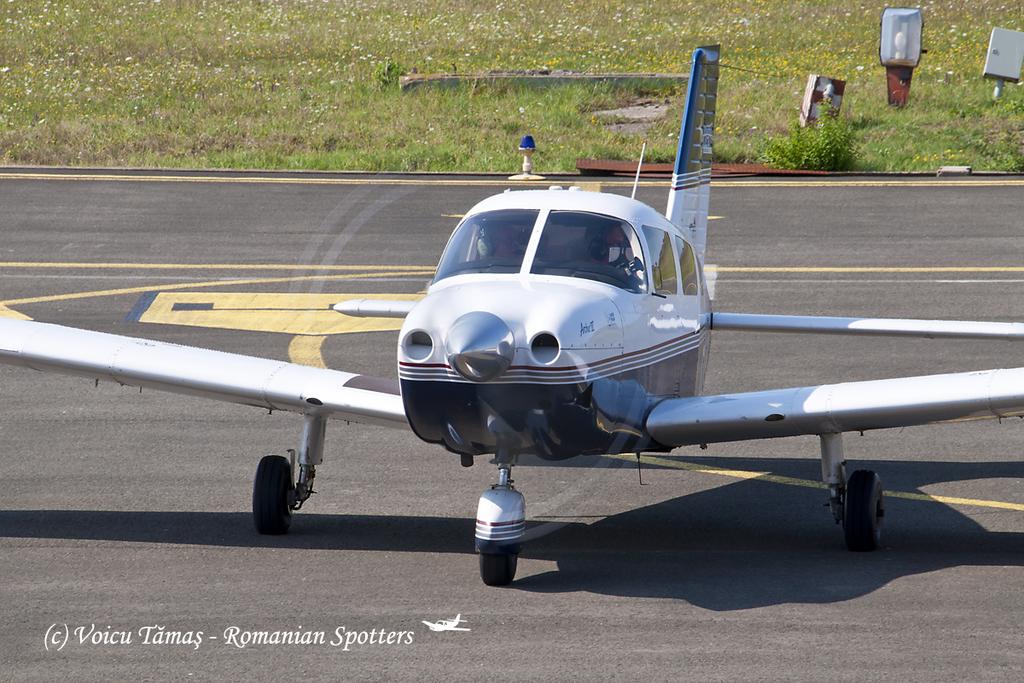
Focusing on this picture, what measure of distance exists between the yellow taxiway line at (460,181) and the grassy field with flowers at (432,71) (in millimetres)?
1473

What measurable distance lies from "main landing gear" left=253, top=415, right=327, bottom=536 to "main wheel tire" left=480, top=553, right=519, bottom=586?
2084 mm

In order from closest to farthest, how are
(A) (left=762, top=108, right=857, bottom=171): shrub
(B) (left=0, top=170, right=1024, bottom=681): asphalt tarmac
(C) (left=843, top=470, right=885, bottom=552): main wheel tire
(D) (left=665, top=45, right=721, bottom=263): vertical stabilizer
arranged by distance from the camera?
(B) (left=0, top=170, right=1024, bottom=681): asphalt tarmac → (C) (left=843, top=470, right=885, bottom=552): main wheel tire → (D) (left=665, top=45, right=721, bottom=263): vertical stabilizer → (A) (left=762, top=108, right=857, bottom=171): shrub

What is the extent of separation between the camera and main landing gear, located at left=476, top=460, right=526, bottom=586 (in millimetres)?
9391

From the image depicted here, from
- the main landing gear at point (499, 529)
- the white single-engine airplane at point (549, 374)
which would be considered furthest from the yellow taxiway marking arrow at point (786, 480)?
the main landing gear at point (499, 529)

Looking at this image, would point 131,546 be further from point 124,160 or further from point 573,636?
point 124,160

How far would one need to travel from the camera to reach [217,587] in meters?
9.68

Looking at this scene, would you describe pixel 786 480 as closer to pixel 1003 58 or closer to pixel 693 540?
pixel 693 540

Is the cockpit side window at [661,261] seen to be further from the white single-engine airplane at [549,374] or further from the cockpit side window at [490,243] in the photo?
the cockpit side window at [490,243]

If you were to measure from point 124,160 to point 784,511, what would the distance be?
24518 mm

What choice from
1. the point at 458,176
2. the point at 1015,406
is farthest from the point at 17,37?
the point at 1015,406

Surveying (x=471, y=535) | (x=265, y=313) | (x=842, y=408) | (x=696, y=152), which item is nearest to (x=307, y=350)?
(x=265, y=313)

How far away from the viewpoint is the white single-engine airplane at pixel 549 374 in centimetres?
902

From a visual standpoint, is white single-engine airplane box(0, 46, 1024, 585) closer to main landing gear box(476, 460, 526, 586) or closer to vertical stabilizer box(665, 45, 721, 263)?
main landing gear box(476, 460, 526, 586)

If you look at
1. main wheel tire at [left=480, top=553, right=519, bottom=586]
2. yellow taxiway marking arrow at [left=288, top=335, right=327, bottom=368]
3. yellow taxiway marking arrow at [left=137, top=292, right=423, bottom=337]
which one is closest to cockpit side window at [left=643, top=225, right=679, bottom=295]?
main wheel tire at [left=480, top=553, right=519, bottom=586]
